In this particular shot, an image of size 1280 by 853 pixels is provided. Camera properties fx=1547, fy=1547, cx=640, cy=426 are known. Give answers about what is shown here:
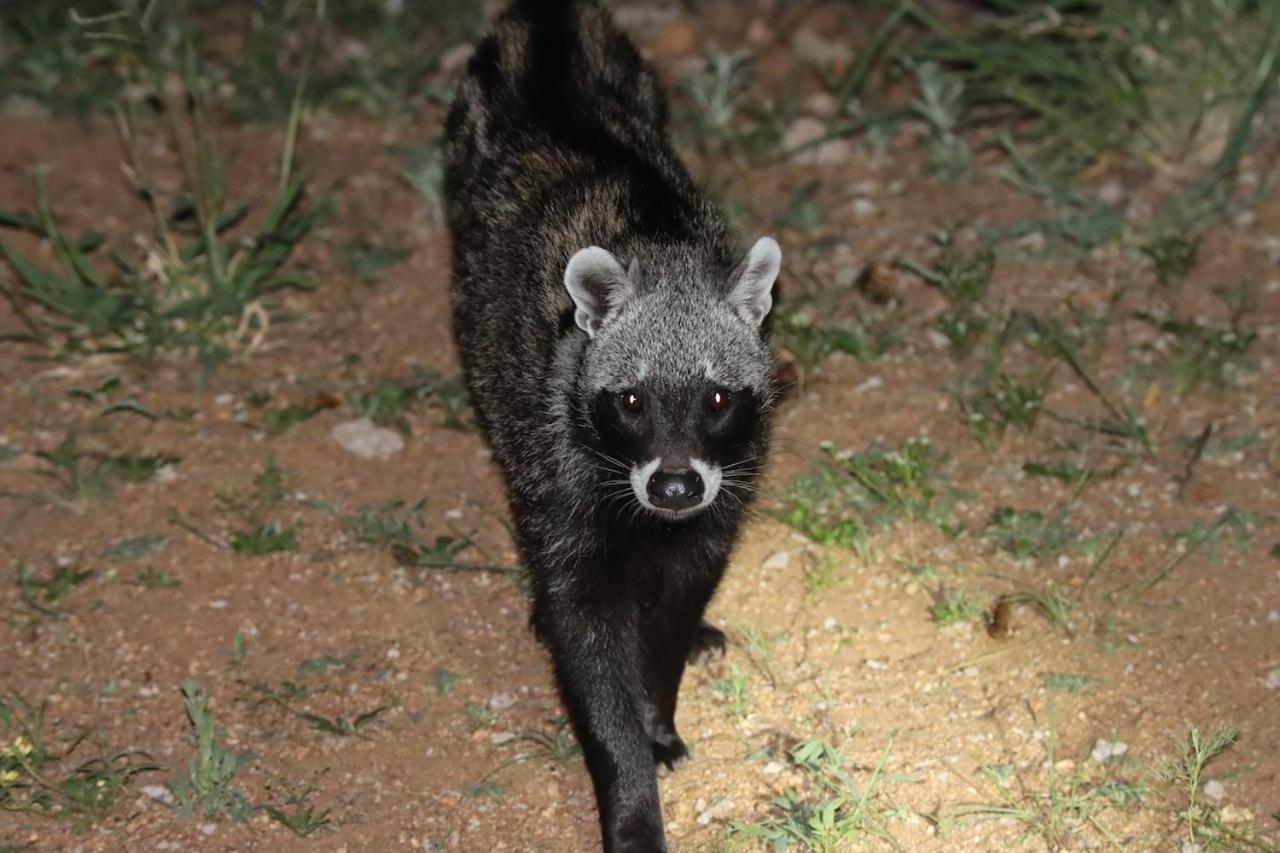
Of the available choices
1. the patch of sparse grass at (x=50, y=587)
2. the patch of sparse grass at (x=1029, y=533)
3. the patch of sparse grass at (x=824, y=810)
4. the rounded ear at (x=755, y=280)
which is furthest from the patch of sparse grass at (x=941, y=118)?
the patch of sparse grass at (x=50, y=587)

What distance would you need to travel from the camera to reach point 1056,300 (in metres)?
6.92

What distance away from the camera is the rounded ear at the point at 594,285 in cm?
465

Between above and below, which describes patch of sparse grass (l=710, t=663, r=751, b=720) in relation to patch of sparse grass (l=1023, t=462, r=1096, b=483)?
below

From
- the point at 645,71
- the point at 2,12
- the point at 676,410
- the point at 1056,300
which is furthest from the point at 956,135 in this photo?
the point at 2,12

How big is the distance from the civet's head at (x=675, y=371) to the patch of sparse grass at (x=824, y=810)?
34.1 inches

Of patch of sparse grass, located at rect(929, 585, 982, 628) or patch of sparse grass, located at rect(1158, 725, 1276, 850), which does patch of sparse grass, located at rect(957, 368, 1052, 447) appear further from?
patch of sparse grass, located at rect(1158, 725, 1276, 850)

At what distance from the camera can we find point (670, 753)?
16.5ft

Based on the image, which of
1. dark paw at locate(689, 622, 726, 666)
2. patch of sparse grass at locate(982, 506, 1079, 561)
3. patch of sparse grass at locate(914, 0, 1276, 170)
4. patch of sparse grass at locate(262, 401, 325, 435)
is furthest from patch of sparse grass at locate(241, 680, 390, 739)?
patch of sparse grass at locate(914, 0, 1276, 170)

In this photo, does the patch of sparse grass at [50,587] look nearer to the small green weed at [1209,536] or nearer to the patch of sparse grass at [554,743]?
the patch of sparse grass at [554,743]

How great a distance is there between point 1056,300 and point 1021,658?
7.42 ft

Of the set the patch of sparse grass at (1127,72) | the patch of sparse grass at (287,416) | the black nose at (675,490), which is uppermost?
the black nose at (675,490)

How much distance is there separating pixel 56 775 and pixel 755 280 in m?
2.67

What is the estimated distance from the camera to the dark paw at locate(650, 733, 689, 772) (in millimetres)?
5011

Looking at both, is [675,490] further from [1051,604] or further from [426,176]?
[426,176]
